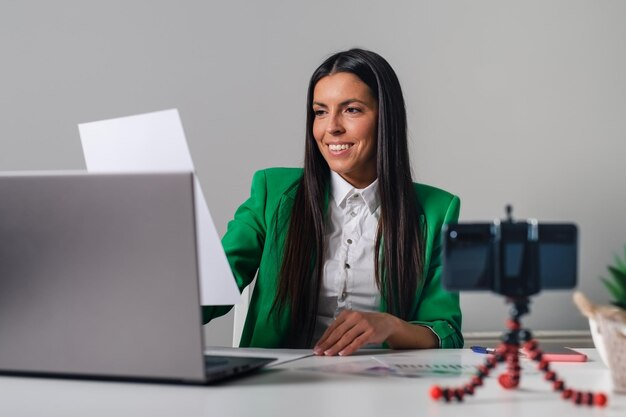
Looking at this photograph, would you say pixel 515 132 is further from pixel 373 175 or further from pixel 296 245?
pixel 296 245

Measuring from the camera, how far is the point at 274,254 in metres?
2.00

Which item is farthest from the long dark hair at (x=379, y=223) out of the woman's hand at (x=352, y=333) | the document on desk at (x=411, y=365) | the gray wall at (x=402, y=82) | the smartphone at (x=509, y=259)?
the smartphone at (x=509, y=259)

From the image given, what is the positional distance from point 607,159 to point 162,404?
2253 mm

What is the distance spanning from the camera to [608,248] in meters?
2.86

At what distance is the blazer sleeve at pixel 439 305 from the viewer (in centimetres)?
181

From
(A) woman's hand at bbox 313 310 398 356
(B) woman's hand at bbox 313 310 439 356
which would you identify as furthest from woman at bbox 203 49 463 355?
(A) woman's hand at bbox 313 310 398 356

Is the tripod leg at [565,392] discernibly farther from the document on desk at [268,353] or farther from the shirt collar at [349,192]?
the shirt collar at [349,192]

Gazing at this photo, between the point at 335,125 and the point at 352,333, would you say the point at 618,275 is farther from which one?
the point at 335,125

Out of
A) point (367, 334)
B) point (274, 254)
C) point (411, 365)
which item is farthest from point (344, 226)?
point (411, 365)

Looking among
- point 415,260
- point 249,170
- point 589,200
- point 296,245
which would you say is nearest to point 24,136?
point 249,170

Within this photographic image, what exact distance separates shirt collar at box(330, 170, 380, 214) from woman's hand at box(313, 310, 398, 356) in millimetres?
502

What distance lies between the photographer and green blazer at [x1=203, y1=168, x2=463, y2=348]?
193cm

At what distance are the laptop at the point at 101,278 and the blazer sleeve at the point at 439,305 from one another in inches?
30.9

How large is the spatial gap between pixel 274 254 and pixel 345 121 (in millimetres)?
363
